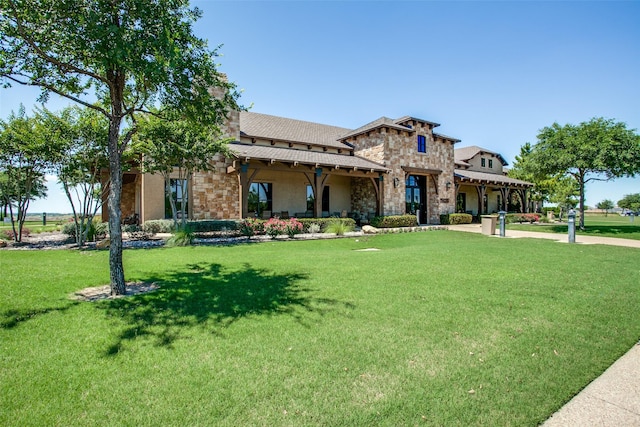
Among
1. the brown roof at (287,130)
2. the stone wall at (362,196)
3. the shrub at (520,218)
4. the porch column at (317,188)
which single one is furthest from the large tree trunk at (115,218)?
the shrub at (520,218)

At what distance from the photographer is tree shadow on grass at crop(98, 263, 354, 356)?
384cm

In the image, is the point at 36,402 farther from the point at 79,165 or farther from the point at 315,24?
the point at 315,24

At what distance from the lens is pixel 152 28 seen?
16.9 ft

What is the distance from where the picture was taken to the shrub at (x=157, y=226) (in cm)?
1473

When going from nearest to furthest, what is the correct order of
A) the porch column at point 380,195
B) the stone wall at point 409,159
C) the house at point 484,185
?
the porch column at point 380,195, the stone wall at point 409,159, the house at point 484,185

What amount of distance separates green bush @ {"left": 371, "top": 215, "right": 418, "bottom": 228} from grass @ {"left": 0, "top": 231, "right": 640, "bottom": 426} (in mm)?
13108

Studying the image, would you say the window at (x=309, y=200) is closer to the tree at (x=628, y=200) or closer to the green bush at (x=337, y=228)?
the green bush at (x=337, y=228)

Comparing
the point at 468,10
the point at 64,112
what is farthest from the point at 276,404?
the point at 64,112

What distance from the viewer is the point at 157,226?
1483 cm

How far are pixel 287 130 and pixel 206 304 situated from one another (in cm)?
1867

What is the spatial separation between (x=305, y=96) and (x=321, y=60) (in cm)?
252

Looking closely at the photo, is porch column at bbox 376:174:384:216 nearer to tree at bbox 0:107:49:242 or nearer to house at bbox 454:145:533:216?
house at bbox 454:145:533:216

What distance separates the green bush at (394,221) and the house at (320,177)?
104 cm

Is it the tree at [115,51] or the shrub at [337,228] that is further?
the shrub at [337,228]
